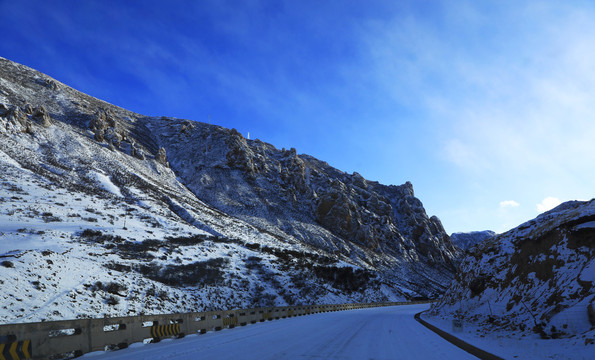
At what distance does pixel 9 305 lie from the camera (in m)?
16.5

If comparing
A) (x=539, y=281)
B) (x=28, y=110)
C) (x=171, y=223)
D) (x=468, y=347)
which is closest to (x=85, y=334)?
(x=468, y=347)

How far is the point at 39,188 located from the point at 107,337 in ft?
157

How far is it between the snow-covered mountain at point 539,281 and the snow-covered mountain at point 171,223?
19965mm

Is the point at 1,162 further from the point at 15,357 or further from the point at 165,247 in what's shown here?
the point at 15,357

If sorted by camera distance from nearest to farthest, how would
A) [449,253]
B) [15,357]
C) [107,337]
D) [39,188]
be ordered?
[15,357]
[107,337]
[39,188]
[449,253]

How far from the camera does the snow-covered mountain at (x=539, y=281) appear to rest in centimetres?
942

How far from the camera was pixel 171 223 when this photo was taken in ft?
168

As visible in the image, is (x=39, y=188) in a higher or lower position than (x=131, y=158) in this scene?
lower

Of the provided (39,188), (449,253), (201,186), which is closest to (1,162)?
(39,188)

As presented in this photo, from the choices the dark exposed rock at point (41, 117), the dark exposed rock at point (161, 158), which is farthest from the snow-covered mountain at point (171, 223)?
the dark exposed rock at point (161, 158)

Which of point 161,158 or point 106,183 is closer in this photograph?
point 106,183

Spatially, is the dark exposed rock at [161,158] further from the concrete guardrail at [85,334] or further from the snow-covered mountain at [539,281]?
the snow-covered mountain at [539,281]

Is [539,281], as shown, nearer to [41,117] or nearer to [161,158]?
[41,117]

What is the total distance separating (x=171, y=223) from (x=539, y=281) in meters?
47.6
